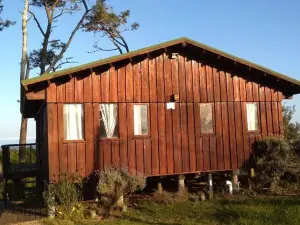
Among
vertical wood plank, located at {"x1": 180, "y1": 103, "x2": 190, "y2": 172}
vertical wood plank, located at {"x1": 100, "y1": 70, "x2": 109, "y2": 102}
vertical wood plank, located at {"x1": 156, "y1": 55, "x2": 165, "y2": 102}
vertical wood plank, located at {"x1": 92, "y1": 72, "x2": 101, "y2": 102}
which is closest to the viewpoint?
vertical wood plank, located at {"x1": 92, "y1": 72, "x2": 101, "y2": 102}

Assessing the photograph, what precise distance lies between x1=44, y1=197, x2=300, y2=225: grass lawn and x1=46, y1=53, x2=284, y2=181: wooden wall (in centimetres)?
168

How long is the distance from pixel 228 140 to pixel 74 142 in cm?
584

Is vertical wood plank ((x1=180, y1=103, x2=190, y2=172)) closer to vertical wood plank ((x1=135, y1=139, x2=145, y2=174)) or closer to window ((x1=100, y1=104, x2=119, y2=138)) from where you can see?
vertical wood plank ((x1=135, y1=139, x2=145, y2=174))

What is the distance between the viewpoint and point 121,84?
14.4 m

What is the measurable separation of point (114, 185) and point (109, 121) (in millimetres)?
2410

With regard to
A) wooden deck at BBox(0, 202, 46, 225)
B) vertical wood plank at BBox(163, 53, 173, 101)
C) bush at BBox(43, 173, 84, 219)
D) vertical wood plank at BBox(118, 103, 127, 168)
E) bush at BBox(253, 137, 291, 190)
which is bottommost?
wooden deck at BBox(0, 202, 46, 225)

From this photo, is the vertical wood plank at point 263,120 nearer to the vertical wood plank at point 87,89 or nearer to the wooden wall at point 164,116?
the wooden wall at point 164,116

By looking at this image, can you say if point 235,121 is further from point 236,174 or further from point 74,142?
point 74,142

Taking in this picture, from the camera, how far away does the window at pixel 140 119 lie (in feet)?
47.7

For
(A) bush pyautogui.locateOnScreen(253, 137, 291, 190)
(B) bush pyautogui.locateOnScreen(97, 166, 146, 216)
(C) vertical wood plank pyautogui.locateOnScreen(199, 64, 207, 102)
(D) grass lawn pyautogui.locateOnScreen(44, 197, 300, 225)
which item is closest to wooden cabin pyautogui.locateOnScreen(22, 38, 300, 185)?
(C) vertical wood plank pyautogui.locateOnScreen(199, 64, 207, 102)

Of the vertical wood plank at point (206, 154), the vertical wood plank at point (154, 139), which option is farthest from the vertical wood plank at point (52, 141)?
the vertical wood plank at point (206, 154)

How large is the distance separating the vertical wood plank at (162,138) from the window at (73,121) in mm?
2800

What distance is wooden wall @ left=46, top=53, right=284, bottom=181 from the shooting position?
13609 mm

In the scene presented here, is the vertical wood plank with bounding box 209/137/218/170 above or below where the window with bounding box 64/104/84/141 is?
below
